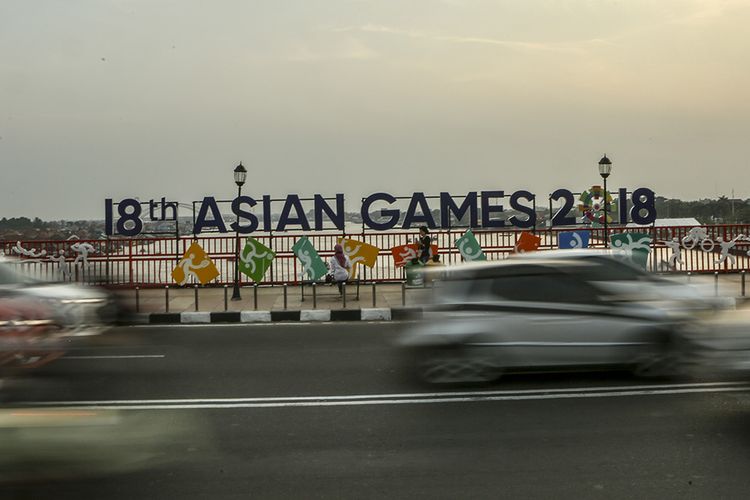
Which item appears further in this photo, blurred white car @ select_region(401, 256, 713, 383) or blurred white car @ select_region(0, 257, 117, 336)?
blurred white car @ select_region(0, 257, 117, 336)

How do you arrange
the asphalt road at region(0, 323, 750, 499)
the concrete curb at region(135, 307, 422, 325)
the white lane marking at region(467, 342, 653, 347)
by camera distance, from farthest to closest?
1. the concrete curb at region(135, 307, 422, 325)
2. the white lane marking at region(467, 342, 653, 347)
3. the asphalt road at region(0, 323, 750, 499)

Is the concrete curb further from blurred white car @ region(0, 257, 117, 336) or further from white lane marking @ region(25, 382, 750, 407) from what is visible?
white lane marking @ region(25, 382, 750, 407)

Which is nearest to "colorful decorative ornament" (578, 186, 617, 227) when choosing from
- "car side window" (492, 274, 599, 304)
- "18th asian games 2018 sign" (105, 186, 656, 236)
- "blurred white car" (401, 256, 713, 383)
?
"18th asian games 2018 sign" (105, 186, 656, 236)

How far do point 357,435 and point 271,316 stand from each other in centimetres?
995

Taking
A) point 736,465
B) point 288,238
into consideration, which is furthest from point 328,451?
point 288,238

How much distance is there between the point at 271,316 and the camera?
1670 centimetres

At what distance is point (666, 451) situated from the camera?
246 inches

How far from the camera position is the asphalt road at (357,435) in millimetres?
5312

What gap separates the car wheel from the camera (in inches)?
347

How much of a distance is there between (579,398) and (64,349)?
4764 millimetres

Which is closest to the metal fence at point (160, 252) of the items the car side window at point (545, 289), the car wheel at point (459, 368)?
the car side window at point (545, 289)

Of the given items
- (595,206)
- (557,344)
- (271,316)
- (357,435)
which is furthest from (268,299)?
(357,435)

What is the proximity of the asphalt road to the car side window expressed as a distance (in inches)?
35.9

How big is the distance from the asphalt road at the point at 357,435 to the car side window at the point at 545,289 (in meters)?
0.91
